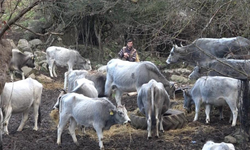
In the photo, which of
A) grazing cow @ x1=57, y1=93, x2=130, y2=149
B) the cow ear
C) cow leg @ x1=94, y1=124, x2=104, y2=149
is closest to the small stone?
grazing cow @ x1=57, y1=93, x2=130, y2=149

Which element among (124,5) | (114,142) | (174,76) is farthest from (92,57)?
(114,142)

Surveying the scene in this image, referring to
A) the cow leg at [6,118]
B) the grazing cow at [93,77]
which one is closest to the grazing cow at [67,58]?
the grazing cow at [93,77]

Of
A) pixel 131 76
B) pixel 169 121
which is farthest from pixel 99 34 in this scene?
pixel 169 121

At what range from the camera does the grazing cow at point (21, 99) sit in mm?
11039

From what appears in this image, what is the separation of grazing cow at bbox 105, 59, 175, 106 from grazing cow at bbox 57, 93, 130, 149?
11.0ft

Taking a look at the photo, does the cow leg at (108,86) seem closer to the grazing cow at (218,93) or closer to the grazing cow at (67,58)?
the grazing cow at (218,93)

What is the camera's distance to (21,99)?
1141 centimetres

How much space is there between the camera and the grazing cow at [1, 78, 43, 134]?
435 inches

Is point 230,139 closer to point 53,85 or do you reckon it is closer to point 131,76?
point 131,76

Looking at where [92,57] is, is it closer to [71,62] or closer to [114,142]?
[71,62]

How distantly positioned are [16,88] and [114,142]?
9.52 feet

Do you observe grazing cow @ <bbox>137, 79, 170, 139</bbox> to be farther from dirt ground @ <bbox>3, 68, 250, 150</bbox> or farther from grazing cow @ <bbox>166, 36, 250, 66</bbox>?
grazing cow @ <bbox>166, 36, 250, 66</bbox>

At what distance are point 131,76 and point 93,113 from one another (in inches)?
158

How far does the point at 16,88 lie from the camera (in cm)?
1160
